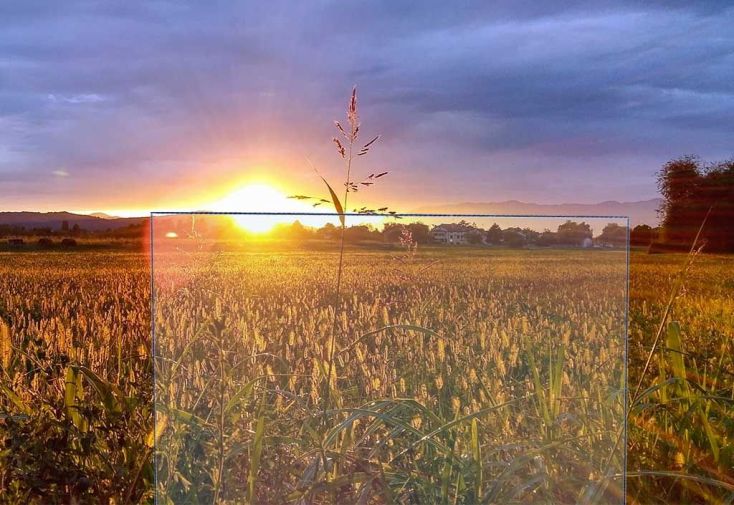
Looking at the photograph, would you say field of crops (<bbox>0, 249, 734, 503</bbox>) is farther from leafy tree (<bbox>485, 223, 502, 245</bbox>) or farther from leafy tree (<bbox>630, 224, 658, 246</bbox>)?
leafy tree (<bbox>630, 224, 658, 246</bbox>)

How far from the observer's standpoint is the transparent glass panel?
94.4 inches

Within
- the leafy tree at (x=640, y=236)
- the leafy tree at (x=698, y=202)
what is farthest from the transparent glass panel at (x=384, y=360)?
the leafy tree at (x=698, y=202)

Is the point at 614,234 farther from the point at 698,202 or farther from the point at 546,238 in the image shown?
the point at 698,202

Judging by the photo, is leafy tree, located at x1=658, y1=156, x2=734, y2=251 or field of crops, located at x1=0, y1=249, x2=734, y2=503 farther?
leafy tree, located at x1=658, y1=156, x2=734, y2=251

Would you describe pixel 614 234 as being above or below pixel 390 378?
above

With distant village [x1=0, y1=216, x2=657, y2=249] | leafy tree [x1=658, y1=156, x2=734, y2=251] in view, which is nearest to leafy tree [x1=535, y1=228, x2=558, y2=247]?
distant village [x1=0, y1=216, x2=657, y2=249]

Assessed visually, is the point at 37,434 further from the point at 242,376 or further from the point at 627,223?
the point at 627,223

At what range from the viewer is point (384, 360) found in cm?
248

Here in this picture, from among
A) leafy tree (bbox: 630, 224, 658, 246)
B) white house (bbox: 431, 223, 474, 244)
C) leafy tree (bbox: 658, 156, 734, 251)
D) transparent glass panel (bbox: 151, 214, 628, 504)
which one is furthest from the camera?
leafy tree (bbox: 658, 156, 734, 251)

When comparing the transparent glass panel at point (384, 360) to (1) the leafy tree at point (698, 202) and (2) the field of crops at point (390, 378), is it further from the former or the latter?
(1) the leafy tree at point (698, 202)

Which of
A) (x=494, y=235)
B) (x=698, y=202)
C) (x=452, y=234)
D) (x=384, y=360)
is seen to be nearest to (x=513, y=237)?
(x=494, y=235)

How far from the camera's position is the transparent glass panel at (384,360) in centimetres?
240

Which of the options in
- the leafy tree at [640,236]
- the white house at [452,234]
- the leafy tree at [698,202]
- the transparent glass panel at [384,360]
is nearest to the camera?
the transparent glass panel at [384,360]

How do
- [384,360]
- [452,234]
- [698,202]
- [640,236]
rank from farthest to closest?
[698,202] < [640,236] < [452,234] < [384,360]
